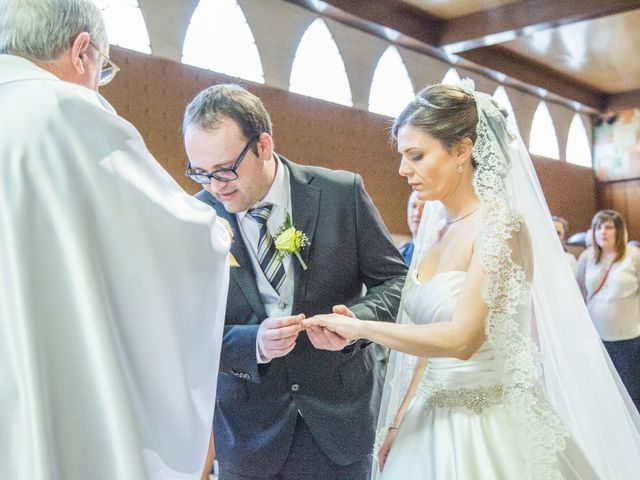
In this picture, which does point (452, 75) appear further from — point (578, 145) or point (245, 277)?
point (245, 277)

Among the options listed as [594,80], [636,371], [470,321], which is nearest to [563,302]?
[470,321]

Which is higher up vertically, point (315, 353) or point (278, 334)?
point (278, 334)

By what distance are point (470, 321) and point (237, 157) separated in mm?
976

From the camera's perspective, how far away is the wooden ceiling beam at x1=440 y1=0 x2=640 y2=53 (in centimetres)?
1048

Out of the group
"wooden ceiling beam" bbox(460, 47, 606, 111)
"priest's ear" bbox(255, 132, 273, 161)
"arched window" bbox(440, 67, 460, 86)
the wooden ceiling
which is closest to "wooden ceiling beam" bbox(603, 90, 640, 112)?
"wooden ceiling beam" bbox(460, 47, 606, 111)

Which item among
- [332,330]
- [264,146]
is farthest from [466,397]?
[264,146]

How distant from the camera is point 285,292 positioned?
2.74 metres

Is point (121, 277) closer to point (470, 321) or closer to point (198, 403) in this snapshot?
point (198, 403)

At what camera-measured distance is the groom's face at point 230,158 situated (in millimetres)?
2625

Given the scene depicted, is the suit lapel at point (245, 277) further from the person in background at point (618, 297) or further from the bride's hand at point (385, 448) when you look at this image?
the person in background at point (618, 297)

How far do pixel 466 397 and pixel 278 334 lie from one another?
66 centimetres

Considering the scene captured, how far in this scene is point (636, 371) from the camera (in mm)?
6766

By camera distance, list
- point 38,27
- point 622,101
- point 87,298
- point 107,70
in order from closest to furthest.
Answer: point 87,298 → point 38,27 → point 107,70 → point 622,101

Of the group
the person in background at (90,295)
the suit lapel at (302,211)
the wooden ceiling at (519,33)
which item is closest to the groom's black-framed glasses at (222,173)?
the suit lapel at (302,211)
